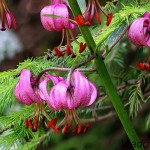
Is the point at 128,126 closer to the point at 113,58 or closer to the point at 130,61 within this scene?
the point at 113,58

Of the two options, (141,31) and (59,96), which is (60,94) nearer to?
(59,96)

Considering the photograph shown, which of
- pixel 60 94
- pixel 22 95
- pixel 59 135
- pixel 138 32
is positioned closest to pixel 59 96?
pixel 60 94

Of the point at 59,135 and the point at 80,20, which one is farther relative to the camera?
the point at 59,135

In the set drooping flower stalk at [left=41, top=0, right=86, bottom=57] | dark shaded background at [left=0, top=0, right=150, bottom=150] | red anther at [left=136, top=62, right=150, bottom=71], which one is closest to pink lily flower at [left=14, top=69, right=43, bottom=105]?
drooping flower stalk at [left=41, top=0, right=86, bottom=57]

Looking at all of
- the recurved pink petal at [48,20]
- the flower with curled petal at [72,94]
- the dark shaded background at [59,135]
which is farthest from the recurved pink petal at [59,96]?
the dark shaded background at [59,135]

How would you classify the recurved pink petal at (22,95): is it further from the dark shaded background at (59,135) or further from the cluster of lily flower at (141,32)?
the dark shaded background at (59,135)

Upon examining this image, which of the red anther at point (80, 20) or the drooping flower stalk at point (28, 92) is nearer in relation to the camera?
the red anther at point (80, 20)

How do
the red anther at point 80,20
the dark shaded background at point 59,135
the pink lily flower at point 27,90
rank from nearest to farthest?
1. the red anther at point 80,20
2. the pink lily flower at point 27,90
3. the dark shaded background at point 59,135
